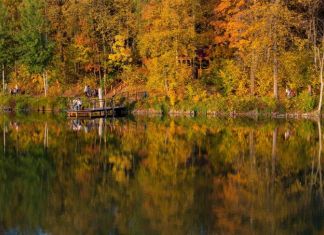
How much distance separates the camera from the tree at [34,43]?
207 feet

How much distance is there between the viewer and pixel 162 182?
2044 centimetres

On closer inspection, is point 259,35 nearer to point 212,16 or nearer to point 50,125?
point 212,16

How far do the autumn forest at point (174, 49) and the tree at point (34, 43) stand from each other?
0.11 metres

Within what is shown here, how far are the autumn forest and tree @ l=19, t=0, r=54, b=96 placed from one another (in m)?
0.11

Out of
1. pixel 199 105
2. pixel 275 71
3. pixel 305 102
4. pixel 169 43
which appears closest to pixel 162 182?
pixel 305 102

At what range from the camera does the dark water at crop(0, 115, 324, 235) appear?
15000 millimetres

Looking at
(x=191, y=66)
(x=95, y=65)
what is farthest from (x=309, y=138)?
(x=95, y=65)

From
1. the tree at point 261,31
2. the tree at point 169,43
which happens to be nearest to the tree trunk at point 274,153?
the tree at point 261,31

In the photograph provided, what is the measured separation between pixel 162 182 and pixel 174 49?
3693 cm

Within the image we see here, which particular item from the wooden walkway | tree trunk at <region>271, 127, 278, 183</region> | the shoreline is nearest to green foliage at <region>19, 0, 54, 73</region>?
the shoreline

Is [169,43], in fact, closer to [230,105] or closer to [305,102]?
[230,105]

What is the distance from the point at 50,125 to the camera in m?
42.5

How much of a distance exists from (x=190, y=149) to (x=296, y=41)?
82.8 feet

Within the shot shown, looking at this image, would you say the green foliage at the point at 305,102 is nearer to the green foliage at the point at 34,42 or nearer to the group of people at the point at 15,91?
the green foliage at the point at 34,42
